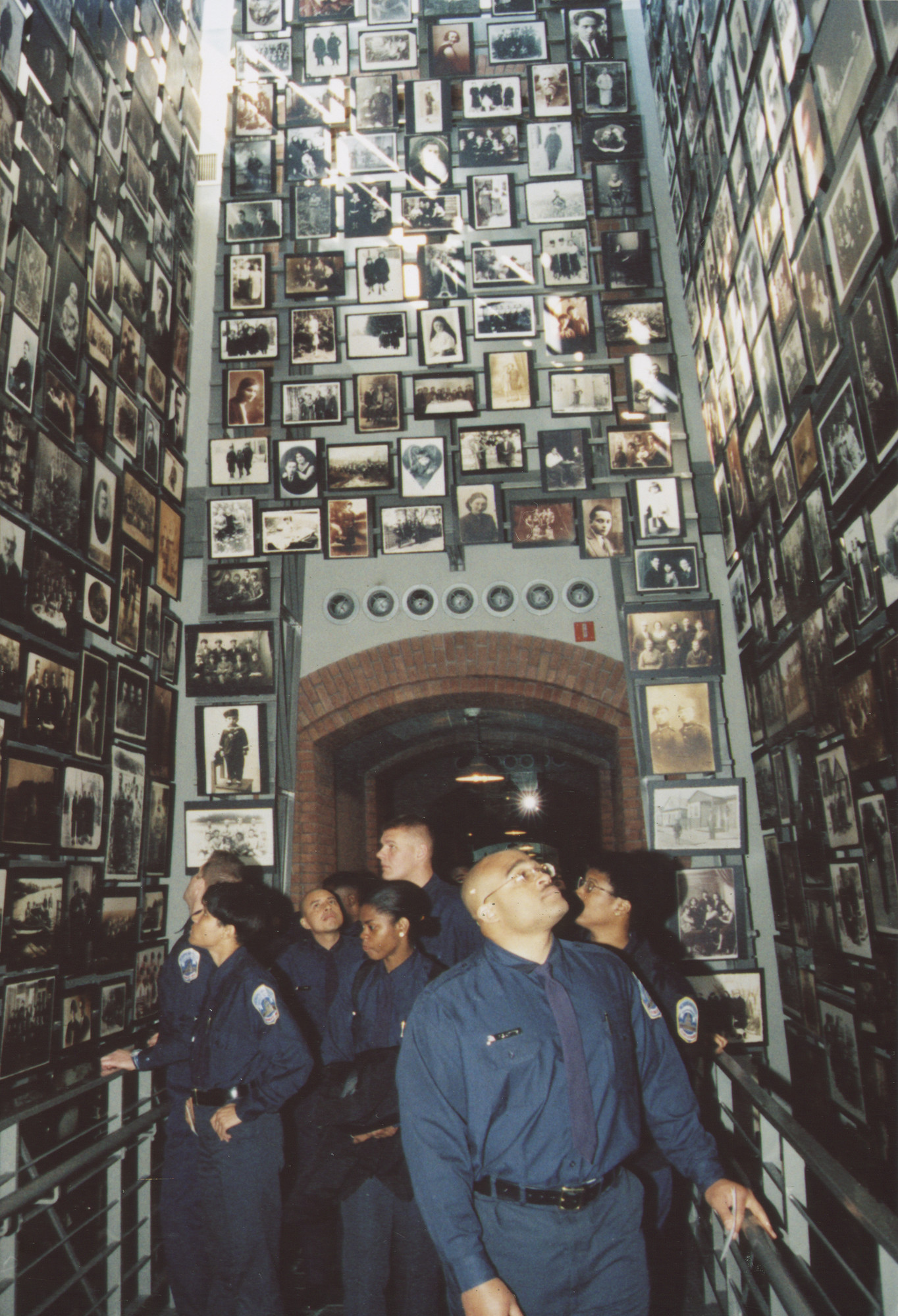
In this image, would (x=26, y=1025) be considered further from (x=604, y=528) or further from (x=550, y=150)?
(x=550, y=150)

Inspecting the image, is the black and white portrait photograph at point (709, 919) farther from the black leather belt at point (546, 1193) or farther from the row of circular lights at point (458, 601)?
the black leather belt at point (546, 1193)

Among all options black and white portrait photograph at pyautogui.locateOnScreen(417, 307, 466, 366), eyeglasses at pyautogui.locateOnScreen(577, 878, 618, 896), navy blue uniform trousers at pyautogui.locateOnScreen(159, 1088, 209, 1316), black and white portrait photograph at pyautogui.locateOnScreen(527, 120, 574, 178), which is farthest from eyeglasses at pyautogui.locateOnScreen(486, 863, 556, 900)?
black and white portrait photograph at pyautogui.locateOnScreen(527, 120, 574, 178)

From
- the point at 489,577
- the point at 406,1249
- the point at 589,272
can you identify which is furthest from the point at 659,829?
the point at 589,272

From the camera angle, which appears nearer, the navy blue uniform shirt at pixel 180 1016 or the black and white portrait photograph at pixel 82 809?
the navy blue uniform shirt at pixel 180 1016

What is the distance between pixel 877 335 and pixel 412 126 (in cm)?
512

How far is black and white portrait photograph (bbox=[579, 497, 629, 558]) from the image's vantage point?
656cm

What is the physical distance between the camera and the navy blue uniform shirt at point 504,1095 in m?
2.04

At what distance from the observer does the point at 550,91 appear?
23.5 ft

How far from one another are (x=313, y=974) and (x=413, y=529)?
Result: 3.24m

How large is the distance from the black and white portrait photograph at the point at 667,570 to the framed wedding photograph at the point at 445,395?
1577 mm

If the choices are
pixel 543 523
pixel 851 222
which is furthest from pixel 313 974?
pixel 851 222

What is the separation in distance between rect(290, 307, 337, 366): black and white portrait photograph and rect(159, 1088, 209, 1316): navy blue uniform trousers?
16.4 ft

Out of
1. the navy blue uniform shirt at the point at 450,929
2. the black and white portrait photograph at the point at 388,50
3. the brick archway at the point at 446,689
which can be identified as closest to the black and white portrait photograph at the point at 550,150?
the black and white portrait photograph at the point at 388,50

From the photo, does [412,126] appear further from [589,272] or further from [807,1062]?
[807,1062]
